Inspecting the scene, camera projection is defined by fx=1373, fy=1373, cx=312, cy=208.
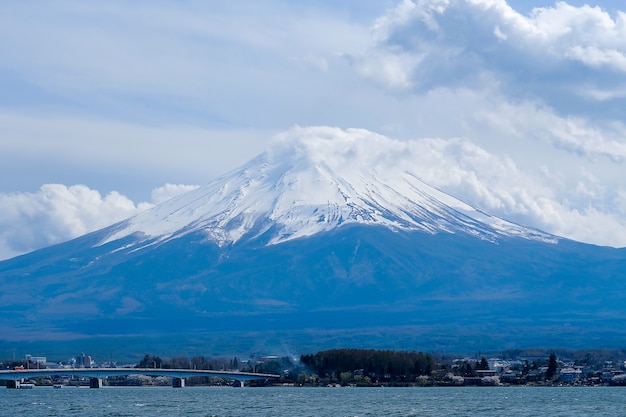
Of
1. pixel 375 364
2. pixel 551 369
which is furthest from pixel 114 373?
pixel 551 369

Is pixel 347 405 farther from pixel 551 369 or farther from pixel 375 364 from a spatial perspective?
pixel 551 369

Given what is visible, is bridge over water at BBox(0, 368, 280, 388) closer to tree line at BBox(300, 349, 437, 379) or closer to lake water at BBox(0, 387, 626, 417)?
tree line at BBox(300, 349, 437, 379)

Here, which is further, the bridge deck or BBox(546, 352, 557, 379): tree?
BBox(546, 352, 557, 379): tree

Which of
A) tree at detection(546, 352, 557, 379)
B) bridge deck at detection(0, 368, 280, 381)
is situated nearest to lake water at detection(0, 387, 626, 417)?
bridge deck at detection(0, 368, 280, 381)

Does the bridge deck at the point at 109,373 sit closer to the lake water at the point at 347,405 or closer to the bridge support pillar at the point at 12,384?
the bridge support pillar at the point at 12,384

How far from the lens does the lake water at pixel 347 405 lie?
63812 mm

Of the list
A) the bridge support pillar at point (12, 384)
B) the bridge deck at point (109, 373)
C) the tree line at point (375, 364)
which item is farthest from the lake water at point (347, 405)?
the bridge support pillar at point (12, 384)

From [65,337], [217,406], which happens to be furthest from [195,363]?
[217,406]

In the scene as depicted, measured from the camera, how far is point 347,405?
7138 centimetres

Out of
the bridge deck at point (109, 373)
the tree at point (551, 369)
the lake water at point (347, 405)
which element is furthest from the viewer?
the tree at point (551, 369)

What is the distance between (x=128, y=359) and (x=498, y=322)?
59.3m

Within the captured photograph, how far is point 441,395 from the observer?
280 ft

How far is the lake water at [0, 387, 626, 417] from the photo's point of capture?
63.8 metres

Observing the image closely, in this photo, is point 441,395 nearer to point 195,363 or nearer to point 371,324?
point 195,363
